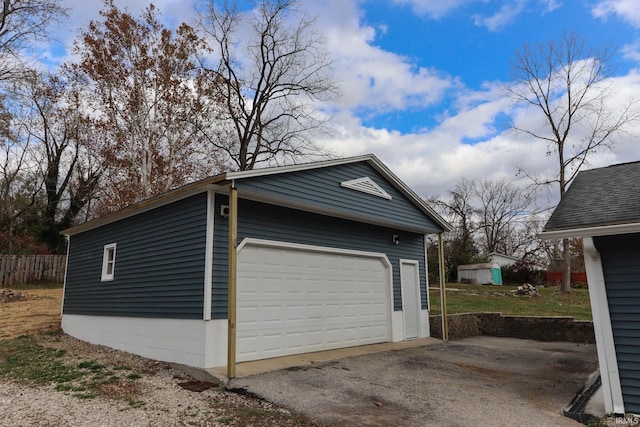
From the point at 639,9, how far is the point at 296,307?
987 cm

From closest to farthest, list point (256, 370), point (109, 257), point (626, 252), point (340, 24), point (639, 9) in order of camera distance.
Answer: point (626, 252) < point (256, 370) < point (639, 9) < point (109, 257) < point (340, 24)

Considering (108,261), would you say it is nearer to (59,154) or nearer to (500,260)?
(59,154)

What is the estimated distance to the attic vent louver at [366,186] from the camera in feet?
31.2

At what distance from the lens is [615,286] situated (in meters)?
5.15

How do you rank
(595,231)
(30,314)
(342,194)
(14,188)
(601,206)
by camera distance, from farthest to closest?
(14,188), (30,314), (342,194), (601,206), (595,231)

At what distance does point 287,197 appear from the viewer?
7945mm

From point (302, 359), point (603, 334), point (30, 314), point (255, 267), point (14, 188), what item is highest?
point (14, 188)

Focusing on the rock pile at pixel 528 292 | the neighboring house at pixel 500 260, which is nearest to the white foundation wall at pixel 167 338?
the rock pile at pixel 528 292

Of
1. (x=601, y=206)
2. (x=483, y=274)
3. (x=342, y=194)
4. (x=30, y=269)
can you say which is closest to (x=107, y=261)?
(x=342, y=194)

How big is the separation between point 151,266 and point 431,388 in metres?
5.69

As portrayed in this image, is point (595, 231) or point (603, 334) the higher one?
point (595, 231)

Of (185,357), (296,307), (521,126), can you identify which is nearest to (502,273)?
(521,126)

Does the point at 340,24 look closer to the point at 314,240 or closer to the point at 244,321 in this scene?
the point at 314,240

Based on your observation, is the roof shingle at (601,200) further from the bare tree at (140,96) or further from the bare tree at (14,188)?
the bare tree at (14,188)
